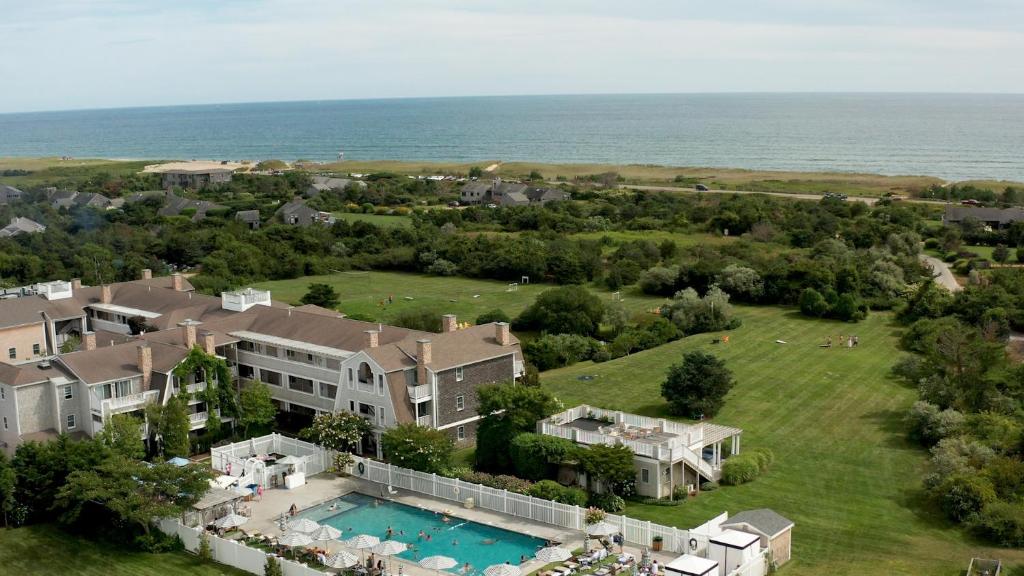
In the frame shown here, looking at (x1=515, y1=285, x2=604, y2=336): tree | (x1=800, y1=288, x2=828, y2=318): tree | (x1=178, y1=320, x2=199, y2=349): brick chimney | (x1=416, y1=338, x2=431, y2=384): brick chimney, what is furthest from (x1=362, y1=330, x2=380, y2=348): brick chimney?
(x1=800, y1=288, x2=828, y2=318): tree

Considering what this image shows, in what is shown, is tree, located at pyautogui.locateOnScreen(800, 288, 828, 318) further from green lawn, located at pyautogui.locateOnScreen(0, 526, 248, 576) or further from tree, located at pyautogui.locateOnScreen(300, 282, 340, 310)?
green lawn, located at pyautogui.locateOnScreen(0, 526, 248, 576)

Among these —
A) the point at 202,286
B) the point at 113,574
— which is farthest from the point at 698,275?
the point at 113,574

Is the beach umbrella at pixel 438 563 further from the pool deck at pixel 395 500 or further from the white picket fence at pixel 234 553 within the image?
the white picket fence at pixel 234 553

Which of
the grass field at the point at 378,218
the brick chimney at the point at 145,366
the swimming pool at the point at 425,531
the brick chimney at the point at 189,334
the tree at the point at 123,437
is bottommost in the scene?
the swimming pool at the point at 425,531

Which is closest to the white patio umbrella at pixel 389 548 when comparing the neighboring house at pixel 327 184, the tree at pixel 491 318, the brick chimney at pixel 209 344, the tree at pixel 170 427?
the tree at pixel 170 427

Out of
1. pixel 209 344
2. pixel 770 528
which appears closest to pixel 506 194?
pixel 209 344

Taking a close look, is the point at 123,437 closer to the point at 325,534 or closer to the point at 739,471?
the point at 325,534

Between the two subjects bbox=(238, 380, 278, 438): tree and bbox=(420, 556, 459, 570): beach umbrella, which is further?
bbox=(238, 380, 278, 438): tree
